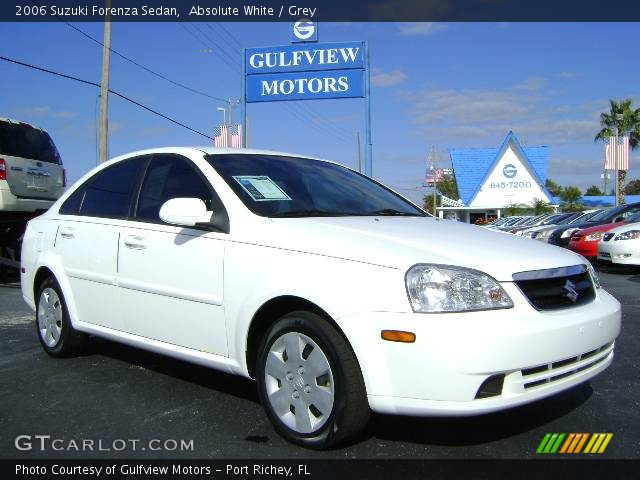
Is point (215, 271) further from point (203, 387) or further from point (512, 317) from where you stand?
point (512, 317)

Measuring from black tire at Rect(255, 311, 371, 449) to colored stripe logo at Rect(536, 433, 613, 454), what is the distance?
3.11 feet

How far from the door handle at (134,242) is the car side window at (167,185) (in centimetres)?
15

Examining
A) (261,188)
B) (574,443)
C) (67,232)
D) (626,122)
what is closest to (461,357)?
(574,443)

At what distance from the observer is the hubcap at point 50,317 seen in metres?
4.87

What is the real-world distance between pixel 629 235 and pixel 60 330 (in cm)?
942

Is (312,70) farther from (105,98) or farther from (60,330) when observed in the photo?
(60,330)

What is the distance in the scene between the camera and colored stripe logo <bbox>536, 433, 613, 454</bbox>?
10.1 ft

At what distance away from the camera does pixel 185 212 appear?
3490mm

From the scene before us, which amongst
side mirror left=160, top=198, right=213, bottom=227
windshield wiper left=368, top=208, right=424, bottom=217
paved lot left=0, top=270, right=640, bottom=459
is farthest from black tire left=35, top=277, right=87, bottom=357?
windshield wiper left=368, top=208, right=424, bottom=217

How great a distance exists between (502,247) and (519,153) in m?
44.7
